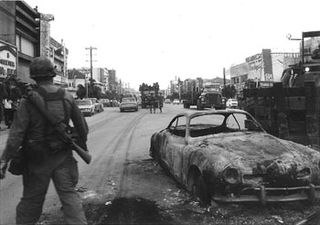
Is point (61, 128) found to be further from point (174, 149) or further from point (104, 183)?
point (104, 183)

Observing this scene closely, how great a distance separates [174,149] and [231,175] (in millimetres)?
2074

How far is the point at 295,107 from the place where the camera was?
420 inches

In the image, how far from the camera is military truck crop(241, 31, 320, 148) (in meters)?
10.3

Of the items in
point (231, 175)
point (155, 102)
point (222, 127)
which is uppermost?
point (155, 102)

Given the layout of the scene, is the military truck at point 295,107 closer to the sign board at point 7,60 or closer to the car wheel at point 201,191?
the car wheel at point 201,191

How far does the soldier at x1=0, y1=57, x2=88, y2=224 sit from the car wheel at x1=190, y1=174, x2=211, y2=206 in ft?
7.36

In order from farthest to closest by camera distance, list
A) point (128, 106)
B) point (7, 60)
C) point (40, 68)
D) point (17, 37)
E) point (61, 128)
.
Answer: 1. point (128, 106)
2. point (17, 37)
3. point (7, 60)
4. point (40, 68)
5. point (61, 128)

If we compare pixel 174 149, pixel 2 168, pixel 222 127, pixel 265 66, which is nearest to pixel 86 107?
pixel 222 127

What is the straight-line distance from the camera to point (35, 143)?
413cm

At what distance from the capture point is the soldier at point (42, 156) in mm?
4121

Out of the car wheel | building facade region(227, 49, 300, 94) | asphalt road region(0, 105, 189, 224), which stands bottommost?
asphalt road region(0, 105, 189, 224)

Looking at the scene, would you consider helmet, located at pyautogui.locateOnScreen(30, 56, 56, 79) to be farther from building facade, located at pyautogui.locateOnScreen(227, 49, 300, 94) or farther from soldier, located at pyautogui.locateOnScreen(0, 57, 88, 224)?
building facade, located at pyautogui.locateOnScreen(227, 49, 300, 94)

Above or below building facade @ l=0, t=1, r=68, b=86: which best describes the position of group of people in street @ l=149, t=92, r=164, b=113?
below

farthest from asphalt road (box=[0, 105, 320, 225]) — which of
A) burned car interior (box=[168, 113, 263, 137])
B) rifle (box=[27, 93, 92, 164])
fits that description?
rifle (box=[27, 93, 92, 164])
